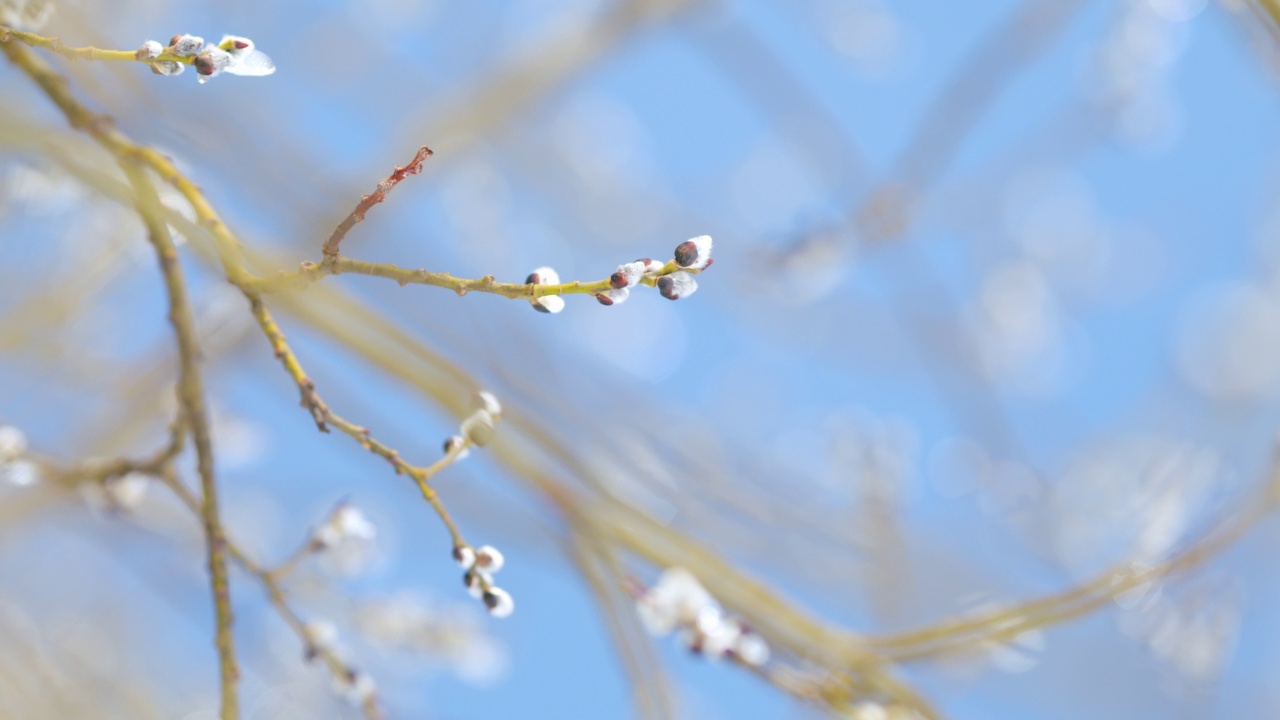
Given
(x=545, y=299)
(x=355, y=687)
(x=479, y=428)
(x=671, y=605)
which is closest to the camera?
(x=545, y=299)

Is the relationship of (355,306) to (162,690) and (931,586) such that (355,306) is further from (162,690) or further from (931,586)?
(162,690)

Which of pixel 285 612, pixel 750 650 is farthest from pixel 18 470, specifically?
pixel 750 650

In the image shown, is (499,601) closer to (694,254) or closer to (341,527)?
(341,527)

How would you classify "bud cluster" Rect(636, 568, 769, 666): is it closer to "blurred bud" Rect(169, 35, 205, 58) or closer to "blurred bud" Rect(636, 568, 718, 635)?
"blurred bud" Rect(636, 568, 718, 635)

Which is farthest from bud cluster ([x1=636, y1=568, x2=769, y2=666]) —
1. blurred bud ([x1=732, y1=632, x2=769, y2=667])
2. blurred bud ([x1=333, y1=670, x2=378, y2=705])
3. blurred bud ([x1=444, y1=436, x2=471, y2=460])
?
blurred bud ([x1=444, y1=436, x2=471, y2=460])

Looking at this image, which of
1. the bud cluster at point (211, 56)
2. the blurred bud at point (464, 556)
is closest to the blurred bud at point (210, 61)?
the bud cluster at point (211, 56)

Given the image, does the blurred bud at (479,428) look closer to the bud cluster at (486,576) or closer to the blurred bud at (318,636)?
the bud cluster at (486,576)
